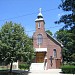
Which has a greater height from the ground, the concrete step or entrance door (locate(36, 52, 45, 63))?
entrance door (locate(36, 52, 45, 63))

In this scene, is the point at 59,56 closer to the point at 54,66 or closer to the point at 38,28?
the point at 54,66

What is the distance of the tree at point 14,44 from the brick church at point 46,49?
1767 centimetres

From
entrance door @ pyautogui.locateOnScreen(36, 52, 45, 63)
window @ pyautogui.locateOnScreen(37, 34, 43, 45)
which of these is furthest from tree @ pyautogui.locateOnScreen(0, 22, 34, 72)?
window @ pyautogui.locateOnScreen(37, 34, 43, 45)

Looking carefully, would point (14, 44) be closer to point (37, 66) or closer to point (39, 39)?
point (37, 66)

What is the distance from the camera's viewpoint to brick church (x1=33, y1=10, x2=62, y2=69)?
53.2 metres

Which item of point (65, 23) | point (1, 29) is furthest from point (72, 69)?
point (65, 23)

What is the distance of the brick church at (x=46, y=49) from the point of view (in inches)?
2096

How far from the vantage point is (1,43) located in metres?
34.0

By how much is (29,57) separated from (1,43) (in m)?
4.71

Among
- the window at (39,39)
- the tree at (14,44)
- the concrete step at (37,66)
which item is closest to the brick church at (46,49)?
the window at (39,39)

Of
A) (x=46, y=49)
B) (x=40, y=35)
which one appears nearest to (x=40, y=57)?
(x=46, y=49)

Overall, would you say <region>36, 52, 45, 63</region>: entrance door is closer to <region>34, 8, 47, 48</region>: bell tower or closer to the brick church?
the brick church

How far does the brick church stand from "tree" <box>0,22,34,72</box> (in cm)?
1767

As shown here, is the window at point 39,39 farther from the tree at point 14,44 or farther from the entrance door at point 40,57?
the tree at point 14,44
